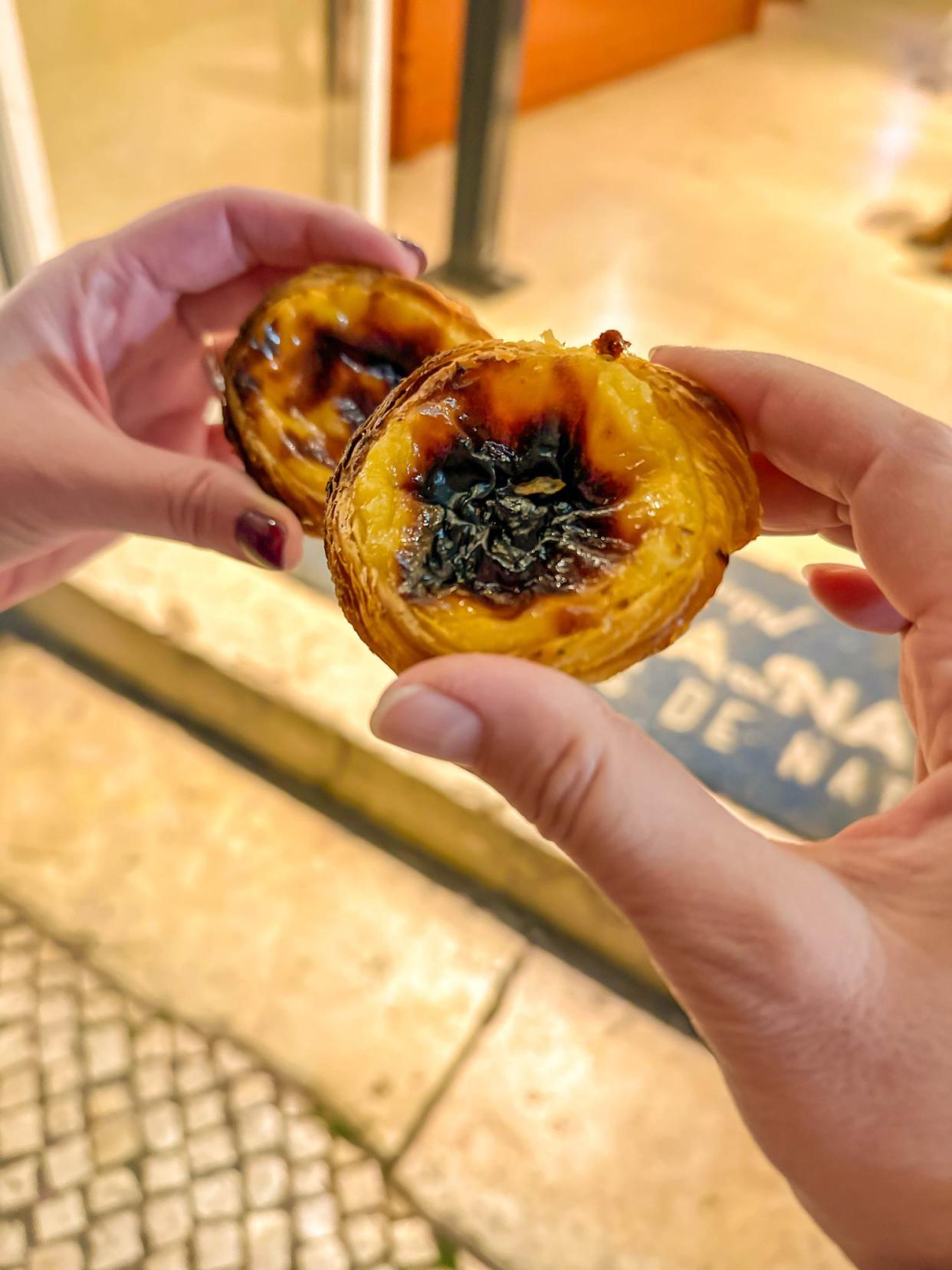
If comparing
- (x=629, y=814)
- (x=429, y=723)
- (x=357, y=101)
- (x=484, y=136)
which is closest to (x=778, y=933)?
(x=629, y=814)

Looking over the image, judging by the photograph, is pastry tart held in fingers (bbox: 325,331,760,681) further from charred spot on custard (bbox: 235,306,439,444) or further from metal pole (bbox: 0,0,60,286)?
metal pole (bbox: 0,0,60,286)

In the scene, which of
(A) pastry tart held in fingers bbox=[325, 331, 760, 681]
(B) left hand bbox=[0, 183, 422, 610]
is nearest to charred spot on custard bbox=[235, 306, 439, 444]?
(B) left hand bbox=[0, 183, 422, 610]

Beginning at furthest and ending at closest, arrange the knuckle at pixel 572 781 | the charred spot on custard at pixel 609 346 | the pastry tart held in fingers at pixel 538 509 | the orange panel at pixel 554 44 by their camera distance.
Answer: the orange panel at pixel 554 44
the charred spot on custard at pixel 609 346
the pastry tart held in fingers at pixel 538 509
the knuckle at pixel 572 781

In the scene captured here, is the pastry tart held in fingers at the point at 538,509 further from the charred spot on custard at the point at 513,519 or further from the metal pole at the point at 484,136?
the metal pole at the point at 484,136

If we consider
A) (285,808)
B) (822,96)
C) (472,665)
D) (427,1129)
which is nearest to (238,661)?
(285,808)

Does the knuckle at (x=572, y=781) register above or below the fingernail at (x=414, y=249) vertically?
above

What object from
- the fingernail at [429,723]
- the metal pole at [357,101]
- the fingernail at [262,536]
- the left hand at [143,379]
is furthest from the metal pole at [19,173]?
the fingernail at [429,723]
